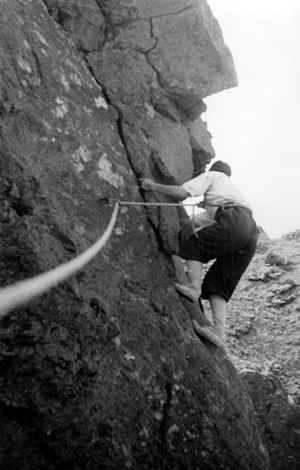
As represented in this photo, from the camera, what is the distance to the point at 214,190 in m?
6.21

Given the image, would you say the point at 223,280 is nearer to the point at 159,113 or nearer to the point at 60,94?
the point at 159,113

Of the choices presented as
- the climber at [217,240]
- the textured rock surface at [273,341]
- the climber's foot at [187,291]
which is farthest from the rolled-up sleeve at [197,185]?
the textured rock surface at [273,341]

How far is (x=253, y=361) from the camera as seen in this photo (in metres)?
7.48

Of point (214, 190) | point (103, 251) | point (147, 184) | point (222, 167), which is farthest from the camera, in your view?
point (222, 167)

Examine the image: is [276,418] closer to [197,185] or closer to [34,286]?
[197,185]

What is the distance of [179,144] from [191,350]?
10.1ft

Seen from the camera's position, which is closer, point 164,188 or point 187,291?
point 187,291

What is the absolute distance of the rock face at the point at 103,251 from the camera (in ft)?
13.3

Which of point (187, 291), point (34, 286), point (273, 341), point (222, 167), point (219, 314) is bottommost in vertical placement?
point (273, 341)

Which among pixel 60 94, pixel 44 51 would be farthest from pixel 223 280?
pixel 44 51

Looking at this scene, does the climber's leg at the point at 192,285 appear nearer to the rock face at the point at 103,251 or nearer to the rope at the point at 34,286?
the rock face at the point at 103,251

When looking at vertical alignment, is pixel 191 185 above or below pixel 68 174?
below

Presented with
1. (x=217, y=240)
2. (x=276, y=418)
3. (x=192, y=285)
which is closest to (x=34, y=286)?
(x=192, y=285)

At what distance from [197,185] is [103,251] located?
1741 mm
